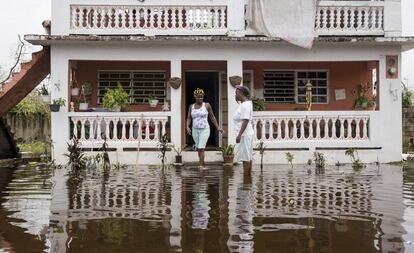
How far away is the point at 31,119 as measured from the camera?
20.2 metres

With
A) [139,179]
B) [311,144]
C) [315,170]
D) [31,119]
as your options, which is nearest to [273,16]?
[311,144]

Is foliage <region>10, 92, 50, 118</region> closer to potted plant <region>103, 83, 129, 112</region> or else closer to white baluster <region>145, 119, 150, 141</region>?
potted plant <region>103, 83, 129, 112</region>

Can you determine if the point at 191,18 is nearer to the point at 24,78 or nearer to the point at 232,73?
the point at 232,73

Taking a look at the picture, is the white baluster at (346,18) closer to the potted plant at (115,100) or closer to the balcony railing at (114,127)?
the balcony railing at (114,127)

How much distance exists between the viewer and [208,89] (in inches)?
607

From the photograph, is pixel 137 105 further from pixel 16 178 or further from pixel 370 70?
pixel 370 70

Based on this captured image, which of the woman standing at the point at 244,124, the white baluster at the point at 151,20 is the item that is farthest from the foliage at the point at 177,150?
the woman standing at the point at 244,124

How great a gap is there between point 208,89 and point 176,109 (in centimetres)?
333

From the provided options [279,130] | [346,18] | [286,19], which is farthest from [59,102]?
[346,18]

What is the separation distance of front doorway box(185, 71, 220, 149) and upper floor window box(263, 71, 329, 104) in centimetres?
137

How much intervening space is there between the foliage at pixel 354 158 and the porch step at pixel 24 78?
24.5 feet

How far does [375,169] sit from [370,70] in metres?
4.66

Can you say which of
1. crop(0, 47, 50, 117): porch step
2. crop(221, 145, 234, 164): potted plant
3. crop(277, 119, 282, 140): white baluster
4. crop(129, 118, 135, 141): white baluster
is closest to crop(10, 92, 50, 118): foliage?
crop(0, 47, 50, 117): porch step

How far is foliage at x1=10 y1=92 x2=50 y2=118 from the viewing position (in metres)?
19.2
